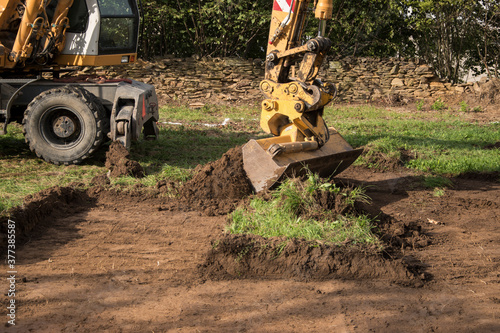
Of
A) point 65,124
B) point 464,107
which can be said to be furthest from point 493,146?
point 65,124

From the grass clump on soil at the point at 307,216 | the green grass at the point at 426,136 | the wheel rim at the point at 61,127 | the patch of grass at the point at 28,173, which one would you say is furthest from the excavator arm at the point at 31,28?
the green grass at the point at 426,136

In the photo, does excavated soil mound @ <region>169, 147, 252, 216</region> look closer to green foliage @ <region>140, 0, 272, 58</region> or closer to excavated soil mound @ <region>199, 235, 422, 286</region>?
excavated soil mound @ <region>199, 235, 422, 286</region>

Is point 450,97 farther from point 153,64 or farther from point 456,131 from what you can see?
point 153,64

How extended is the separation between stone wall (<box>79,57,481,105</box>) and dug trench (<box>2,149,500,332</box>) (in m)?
9.55

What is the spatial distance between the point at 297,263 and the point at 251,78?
12.0 meters

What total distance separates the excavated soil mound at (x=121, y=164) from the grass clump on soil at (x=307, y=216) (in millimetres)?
2064

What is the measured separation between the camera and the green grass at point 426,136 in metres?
7.84

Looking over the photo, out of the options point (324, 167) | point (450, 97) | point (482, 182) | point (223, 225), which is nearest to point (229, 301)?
point (223, 225)

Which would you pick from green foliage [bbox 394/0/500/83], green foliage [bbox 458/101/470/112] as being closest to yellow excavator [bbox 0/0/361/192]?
green foliage [bbox 458/101/470/112]

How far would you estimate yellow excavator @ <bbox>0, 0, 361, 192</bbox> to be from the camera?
596 centimetres

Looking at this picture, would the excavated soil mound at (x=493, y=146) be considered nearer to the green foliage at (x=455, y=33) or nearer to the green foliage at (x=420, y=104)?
the green foliage at (x=420, y=104)

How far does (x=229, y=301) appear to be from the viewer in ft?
11.7

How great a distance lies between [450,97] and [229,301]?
13894mm

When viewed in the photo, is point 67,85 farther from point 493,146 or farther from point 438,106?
point 438,106
